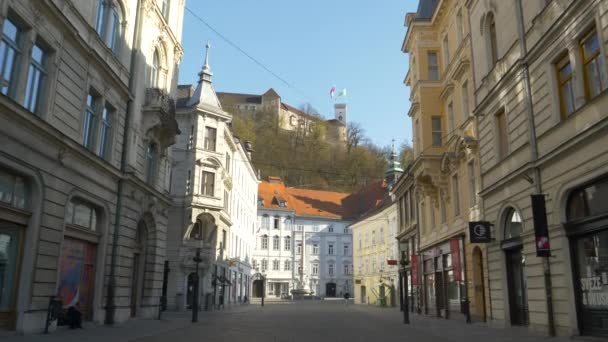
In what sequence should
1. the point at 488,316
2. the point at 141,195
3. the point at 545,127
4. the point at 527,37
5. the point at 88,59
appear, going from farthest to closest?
the point at 141,195 < the point at 488,316 < the point at 88,59 < the point at 527,37 < the point at 545,127

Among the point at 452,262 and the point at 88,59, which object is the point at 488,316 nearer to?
the point at 452,262

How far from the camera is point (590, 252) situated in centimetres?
1253

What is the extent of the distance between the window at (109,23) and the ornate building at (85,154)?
0.06 metres

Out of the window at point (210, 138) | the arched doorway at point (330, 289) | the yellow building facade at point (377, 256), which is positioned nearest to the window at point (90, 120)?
the window at point (210, 138)

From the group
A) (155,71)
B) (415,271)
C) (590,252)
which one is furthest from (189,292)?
(590,252)

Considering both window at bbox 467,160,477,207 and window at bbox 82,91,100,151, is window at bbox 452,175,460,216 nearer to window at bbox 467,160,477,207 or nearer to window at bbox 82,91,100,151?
window at bbox 467,160,477,207

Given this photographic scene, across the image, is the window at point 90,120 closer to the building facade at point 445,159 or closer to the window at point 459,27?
the building facade at point 445,159

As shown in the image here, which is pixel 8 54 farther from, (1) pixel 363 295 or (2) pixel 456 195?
(1) pixel 363 295

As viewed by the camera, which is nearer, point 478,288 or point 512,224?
point 512,224

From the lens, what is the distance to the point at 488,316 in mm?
19516

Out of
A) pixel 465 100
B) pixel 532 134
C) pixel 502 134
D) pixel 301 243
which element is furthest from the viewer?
pixel 301 243

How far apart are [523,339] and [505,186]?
216 inches

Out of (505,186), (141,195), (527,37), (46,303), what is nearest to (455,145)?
(505,186)

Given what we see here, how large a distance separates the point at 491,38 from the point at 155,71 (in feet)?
47.9
